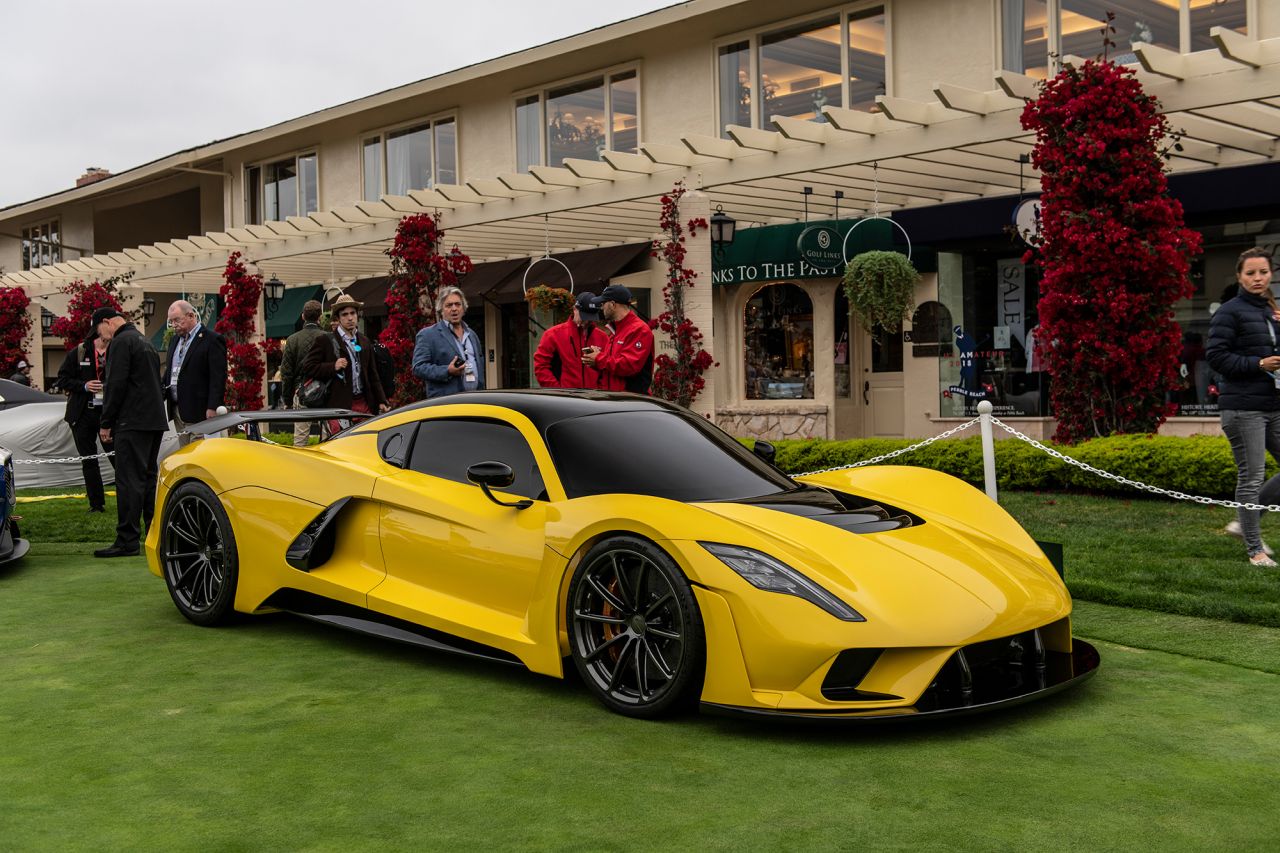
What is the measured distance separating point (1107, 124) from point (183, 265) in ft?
68.1

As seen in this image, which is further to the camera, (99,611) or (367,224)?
(367,224)

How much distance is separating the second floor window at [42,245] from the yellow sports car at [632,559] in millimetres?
37171

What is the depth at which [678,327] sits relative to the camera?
55.9ft

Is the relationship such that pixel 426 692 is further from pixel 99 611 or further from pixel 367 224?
pixel 367 224

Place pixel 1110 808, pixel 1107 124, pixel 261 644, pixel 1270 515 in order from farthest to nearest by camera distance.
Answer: pixel 1107 124 → pixel 1270 515 → pixel 261 644 → pixel 1110 808

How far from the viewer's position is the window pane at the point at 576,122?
2208 cm

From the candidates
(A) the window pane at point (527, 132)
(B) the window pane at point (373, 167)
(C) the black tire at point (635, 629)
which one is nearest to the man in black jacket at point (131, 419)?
(C) the black tire at point (635, 629)

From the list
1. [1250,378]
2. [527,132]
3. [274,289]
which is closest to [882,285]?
[1250,378]

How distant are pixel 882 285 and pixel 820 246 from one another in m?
2.06

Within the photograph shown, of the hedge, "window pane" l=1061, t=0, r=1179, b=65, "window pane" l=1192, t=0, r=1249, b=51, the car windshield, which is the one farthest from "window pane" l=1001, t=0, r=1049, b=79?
the car windshield

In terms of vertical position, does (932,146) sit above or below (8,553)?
above

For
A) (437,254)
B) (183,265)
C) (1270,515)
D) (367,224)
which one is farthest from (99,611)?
(183,265)

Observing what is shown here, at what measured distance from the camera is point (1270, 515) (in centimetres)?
1024

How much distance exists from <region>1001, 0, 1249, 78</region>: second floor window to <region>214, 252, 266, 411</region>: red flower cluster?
597 inches
